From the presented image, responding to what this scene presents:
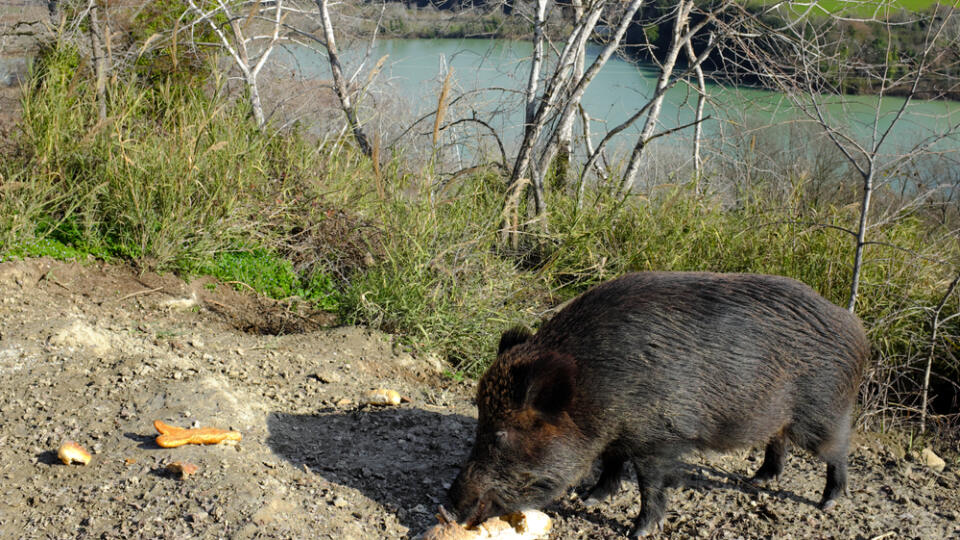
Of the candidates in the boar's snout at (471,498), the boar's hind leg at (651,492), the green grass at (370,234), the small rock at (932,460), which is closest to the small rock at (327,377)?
the green grass at (370,234)

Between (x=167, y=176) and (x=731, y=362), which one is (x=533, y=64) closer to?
(x=167, y=176)

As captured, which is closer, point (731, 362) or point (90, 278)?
point (731, 362)

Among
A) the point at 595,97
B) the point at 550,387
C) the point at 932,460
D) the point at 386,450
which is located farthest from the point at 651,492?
the point at 595,97

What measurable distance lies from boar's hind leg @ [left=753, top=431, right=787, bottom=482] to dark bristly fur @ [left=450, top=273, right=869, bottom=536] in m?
0.34

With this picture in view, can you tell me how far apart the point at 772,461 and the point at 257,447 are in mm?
2691

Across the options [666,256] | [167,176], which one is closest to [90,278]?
[167,176]

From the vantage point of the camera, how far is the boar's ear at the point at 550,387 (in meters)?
3.46

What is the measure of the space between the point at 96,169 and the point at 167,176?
0.59m

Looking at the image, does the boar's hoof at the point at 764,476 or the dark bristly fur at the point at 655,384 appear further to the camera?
the boar's hoof at the point at 764,476

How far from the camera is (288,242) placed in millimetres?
6664

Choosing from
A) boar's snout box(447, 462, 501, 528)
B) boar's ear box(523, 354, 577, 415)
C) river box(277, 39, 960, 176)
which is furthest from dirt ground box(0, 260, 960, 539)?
river box(277, 39, 960, 176)

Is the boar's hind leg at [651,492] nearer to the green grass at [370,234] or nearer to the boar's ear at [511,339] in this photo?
the boar's ear at [511,339]

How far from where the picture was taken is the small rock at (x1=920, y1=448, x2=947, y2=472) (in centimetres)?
488

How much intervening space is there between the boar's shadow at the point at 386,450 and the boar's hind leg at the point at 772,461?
158 cm
